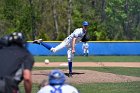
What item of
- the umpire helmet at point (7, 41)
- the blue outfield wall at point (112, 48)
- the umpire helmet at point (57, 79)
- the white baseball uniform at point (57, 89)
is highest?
the umpire helmet at point (7, 41)

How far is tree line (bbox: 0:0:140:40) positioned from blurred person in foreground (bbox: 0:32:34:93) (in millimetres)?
35686

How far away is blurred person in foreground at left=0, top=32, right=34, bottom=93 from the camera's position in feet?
17.6

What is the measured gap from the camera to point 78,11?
5838cm

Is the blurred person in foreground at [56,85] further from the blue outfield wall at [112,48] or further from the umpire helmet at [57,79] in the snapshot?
the blue outfield wall at [112,48]

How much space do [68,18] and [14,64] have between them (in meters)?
46.1

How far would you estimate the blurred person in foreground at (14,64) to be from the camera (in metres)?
5.37

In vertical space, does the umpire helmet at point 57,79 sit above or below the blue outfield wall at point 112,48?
above

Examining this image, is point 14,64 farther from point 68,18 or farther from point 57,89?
point 68,18

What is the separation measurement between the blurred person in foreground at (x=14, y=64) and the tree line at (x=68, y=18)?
35.7 metres

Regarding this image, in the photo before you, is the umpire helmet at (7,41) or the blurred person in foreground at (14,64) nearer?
the blurred person in foreground at (14,64)

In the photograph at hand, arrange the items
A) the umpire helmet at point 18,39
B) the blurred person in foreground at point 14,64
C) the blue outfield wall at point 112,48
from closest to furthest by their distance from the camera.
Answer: the blurred person in foreground at point 14,64
the umpire helmet at point 18,39
the blue outfield wall at point 112,48

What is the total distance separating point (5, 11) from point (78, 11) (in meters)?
15.6

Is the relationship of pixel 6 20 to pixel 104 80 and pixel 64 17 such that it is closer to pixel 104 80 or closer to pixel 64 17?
pixel 64 17

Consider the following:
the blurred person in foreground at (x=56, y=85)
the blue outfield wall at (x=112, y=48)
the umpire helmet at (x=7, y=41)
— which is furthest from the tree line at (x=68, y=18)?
the blurred person in foreground at (x=56, y=85)
